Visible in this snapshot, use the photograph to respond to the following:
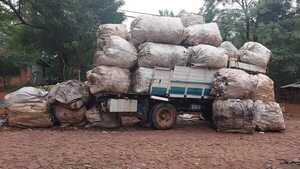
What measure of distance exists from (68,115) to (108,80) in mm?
1305

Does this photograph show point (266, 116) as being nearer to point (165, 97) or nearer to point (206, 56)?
point (206, 56)

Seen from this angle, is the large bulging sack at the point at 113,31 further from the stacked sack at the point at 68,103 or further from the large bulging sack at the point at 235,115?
the large bulging sack at the point at 235,115

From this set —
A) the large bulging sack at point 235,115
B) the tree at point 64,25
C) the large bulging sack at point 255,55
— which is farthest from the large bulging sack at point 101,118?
the tree at point 64,25

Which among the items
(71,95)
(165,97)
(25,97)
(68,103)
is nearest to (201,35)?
(165,97)

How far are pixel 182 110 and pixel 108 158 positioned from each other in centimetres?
433

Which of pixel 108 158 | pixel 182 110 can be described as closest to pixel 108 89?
pixel 182 110

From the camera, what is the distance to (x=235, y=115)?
9.34 meters

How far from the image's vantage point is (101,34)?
385 inches

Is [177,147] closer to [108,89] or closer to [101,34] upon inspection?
[108,89]

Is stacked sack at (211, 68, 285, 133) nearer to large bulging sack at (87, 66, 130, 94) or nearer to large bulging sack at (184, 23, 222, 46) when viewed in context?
large bulging sack at (184, 23, 222, 46)

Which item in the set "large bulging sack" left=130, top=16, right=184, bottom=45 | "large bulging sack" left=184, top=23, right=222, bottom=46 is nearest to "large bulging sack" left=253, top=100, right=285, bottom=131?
"large bulging sack" left=184, top=23, right=222, bottom=46

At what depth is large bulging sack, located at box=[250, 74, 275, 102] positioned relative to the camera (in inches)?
390

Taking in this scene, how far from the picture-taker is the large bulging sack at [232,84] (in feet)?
30.8

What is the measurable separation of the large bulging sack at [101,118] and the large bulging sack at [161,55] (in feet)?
4.81
